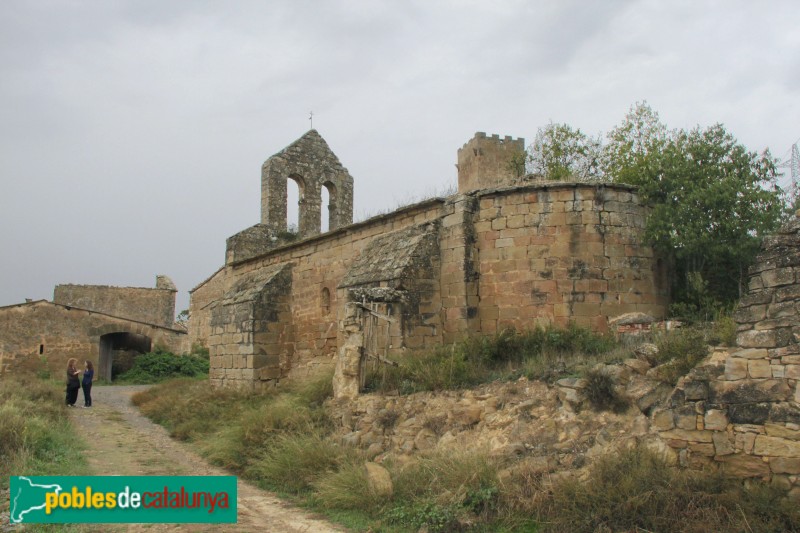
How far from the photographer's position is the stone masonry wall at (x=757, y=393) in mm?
5145

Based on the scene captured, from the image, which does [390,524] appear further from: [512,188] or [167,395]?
[167,395]

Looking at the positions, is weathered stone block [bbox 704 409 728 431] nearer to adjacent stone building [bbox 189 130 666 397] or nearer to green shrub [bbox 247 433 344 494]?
green shrub [bbox 247 433 344 494]

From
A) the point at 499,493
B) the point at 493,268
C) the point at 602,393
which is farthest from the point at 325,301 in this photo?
the point at 499,493

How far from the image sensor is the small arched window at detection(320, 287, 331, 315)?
13.6 m

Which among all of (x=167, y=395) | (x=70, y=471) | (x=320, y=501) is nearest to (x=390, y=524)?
(x=320, y=501)

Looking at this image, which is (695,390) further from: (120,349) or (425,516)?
(120,349)

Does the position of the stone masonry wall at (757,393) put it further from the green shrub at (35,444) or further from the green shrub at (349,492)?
the green shrub at (35,444)

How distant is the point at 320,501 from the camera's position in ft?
21.9

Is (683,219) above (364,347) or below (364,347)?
above

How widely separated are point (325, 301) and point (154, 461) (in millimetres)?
5689

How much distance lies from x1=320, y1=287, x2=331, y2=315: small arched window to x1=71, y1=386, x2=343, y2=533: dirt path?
13.1 ft

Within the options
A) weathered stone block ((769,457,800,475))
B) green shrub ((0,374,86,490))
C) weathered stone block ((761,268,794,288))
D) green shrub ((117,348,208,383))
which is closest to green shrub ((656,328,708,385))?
weathered stone block ((761,268,794,288))

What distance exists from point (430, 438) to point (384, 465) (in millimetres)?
643

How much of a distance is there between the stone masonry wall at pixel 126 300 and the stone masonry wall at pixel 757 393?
3009 cm
